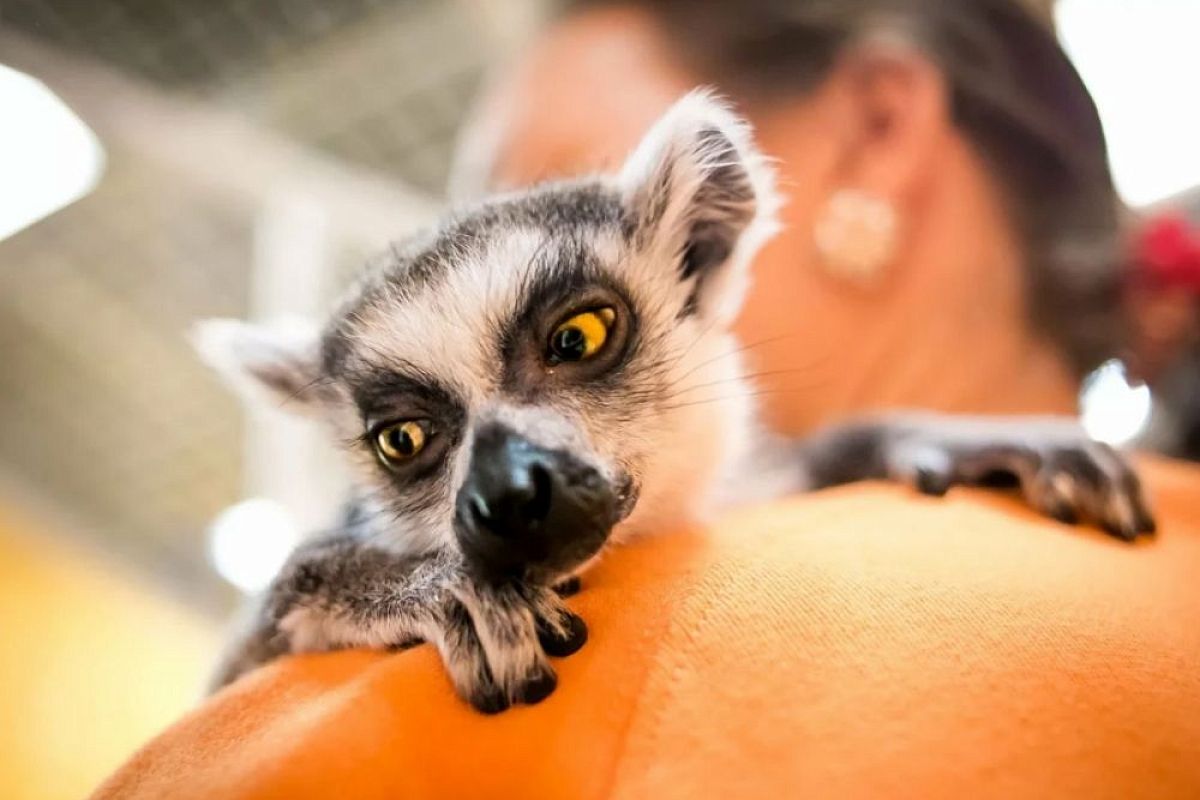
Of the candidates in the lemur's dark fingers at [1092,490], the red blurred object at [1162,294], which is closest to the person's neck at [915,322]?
the red blurred object at [1162,294]

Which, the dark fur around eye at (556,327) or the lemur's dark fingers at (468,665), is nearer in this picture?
the lemur's dark fingers at (468,665)

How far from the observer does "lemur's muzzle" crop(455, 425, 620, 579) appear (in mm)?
680

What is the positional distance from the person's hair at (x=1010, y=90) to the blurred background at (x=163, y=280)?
10cm

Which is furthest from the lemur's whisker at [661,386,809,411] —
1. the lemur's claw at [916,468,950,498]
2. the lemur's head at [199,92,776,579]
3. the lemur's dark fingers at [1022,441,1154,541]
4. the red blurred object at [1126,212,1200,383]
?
the red blurred object at [1126,212,1200,383]

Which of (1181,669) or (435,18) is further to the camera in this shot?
(435,18)

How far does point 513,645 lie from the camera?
2.07ft

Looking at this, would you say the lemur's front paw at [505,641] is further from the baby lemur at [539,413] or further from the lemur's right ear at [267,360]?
the lemur's right ear at [267,360]

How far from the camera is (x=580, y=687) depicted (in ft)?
1.99

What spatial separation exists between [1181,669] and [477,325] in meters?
0.65

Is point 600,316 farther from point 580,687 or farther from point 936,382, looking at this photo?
point 936,382

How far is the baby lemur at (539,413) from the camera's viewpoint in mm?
707

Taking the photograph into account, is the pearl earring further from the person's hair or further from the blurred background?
the blurred background

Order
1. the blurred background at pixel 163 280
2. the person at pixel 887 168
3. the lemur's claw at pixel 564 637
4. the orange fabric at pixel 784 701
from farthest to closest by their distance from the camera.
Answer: the person at pixel 887 168
the blurred background at pixel 163 280
the lemur's claw at pixel 564 637
the orange fabric at pixel 784 701

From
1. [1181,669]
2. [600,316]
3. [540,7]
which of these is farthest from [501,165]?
[1181,669]
